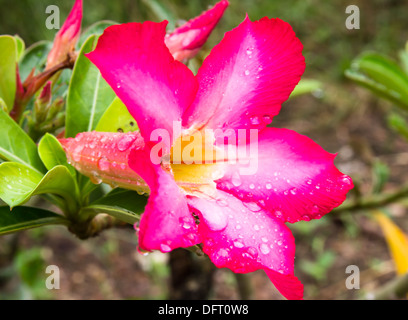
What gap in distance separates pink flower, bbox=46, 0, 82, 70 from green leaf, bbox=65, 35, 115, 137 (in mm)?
44

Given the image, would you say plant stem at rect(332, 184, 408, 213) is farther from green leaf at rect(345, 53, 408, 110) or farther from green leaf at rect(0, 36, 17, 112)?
green leaf at rect(0, 36, 17, 112)

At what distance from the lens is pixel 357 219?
2.72 m

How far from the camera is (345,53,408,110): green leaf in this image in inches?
47.7

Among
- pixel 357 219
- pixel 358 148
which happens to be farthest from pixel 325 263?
pixel 358 148

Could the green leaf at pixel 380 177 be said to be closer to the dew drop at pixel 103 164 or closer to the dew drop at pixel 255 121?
the dew drop at pixel 255 121

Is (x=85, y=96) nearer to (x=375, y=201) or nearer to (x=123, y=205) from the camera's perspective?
(x=123, y=205)

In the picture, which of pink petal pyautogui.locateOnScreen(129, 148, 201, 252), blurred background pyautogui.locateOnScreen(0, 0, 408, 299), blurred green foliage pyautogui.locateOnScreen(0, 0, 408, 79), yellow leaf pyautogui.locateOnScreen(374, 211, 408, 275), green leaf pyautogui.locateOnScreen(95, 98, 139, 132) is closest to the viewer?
pink petal pyautogui.locateOnScreen(129, 148, 201, 252)

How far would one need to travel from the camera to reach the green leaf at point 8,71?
744mm

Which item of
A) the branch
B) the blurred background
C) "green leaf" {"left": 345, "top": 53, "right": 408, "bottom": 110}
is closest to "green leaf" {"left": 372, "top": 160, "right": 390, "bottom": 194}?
the blurred background

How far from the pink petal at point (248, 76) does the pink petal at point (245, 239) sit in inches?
4.7

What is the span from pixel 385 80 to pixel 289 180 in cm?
78

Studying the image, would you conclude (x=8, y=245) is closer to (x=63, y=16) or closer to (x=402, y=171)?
(x=63, y=16)

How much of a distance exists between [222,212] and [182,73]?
0.18 metres
